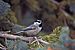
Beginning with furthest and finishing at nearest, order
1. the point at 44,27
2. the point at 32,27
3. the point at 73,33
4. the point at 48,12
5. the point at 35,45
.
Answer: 1. the point at 48,12
2. the point at 32,27
3. the point at 44,27
4. the point at 35,45
5. the point at 73,33

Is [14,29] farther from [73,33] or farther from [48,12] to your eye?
[48,12]

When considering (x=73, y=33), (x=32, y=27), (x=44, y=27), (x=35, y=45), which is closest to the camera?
(x=73, y=33)

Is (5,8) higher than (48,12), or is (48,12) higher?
(5,8)

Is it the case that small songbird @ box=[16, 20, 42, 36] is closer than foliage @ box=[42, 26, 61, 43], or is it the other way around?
foliage @ box=[42, 26, 61, 43]

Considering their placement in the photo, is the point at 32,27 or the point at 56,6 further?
the point at 56,6

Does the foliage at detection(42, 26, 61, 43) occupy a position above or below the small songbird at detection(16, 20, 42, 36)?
above

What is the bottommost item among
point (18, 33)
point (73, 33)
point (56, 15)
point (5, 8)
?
point (56, 15)

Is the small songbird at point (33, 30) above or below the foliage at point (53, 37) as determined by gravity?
below

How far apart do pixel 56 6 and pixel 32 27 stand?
34.9 inches

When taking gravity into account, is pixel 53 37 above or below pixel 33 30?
above

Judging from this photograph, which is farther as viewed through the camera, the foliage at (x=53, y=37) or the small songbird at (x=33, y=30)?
the small songbird at (x=33, y=30)

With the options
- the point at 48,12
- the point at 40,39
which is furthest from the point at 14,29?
the point at 48,12

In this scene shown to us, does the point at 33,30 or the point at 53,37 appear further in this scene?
the point at 33,30

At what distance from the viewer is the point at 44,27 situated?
1559mm
